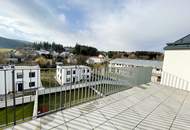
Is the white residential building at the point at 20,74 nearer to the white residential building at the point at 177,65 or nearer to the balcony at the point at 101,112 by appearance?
→ the balcony at the point at 101,112

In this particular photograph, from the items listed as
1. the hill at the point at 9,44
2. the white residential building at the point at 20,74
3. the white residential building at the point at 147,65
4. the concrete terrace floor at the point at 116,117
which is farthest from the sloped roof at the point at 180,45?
the hill at the point at 9,44

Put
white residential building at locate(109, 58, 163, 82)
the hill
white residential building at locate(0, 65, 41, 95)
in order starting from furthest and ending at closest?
the hill → white residential building at locate(109, 58, 163, 82) → white residential building at locate(0, 65, 41, 95)

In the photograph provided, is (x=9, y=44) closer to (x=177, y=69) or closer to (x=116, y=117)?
(x=177, y=69)

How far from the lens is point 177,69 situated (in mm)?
5262

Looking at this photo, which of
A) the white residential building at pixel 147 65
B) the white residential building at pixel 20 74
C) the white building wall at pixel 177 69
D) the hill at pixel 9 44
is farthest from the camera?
the hill at pixel 9 44

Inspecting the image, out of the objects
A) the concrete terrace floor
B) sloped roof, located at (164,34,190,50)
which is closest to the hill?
sloped roof, located at (164,34,190,50)

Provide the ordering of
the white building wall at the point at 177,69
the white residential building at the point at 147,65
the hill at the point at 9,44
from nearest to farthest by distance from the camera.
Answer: the white residential building at the point at 147,65 < the white building wall at the point at 177,69 < the hill at the point at 9,44

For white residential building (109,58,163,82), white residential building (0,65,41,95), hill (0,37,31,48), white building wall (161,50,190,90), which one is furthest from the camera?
hill (0,37,31,48)

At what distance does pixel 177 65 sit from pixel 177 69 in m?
0.17

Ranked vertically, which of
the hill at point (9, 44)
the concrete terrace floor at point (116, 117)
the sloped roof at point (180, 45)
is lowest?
the concrete terrace floor at point (116, 117)

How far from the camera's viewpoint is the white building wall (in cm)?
493

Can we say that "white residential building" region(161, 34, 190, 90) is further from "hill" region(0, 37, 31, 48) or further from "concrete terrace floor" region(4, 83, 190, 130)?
"hill" region(0, 37, 31, 48)

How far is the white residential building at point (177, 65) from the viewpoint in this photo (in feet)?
16.2

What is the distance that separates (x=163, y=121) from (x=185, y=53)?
3857 millimetres
